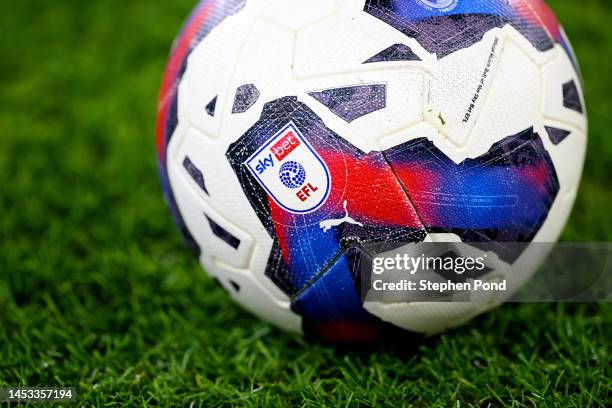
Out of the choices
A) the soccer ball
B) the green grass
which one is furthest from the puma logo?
the green grass

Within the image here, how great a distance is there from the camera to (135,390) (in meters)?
2.16

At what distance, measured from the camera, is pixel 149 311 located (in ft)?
8.38

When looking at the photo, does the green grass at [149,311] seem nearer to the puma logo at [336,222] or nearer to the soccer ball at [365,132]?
the soccer ball at [365,132]

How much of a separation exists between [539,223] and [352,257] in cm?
55

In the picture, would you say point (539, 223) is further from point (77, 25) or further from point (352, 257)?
point (77, 25)

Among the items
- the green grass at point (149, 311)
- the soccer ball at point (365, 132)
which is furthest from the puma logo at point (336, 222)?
the green grass at point (149, 311)

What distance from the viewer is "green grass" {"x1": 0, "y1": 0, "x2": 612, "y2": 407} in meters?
2.12

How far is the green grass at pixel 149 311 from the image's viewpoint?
2.12m

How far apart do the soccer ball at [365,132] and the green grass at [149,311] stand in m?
0.30

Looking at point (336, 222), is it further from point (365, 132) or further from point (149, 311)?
point (149, 311)

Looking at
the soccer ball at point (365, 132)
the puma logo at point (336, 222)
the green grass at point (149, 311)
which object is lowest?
the green grass at point (149, 311)

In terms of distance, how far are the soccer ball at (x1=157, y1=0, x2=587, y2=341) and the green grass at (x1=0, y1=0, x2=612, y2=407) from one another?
11.7 inches

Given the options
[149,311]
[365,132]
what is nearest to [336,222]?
[365,132]

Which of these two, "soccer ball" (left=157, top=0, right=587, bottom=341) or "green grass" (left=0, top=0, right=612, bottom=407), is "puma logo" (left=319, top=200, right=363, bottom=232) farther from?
"green grass" (left=0, top=0, right=612, bottom=407)
